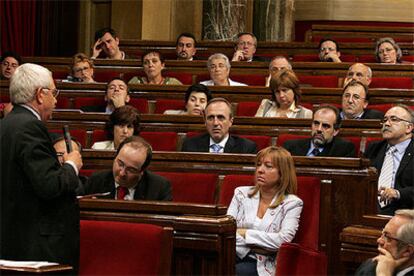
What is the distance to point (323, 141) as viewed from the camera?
4867 millimetres

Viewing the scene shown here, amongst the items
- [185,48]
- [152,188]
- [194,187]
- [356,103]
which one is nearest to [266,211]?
[194,187]

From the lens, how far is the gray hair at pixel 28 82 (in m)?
3.08

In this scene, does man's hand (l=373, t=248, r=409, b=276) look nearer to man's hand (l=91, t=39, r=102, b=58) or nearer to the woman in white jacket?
the woman in white jacket

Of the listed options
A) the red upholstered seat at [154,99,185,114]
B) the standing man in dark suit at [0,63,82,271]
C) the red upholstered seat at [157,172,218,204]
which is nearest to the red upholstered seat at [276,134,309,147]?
the red upholstered seat at [157,172,218,204]

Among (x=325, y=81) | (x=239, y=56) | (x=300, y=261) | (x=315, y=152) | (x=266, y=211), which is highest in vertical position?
(x=239, y=56)

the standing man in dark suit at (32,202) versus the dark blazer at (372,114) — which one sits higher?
the dark blazer at (372,114)

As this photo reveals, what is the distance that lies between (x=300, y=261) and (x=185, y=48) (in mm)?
4736

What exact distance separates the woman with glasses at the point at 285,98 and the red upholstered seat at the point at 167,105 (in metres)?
0.67

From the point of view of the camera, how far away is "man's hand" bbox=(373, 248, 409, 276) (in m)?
2.87

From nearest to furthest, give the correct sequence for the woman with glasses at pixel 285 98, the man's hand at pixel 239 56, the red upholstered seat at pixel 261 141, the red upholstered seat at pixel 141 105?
the red upholstered seat at pixel 261 141 → the woman with glasses at pixel 285 98 → the red upholstered seat at pixel 141 105 → the man's hand at pixel 239 56

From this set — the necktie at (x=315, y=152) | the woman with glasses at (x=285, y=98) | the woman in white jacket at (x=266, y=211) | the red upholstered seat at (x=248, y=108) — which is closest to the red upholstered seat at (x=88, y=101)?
the red upholstered seat at (x=248, y=108)

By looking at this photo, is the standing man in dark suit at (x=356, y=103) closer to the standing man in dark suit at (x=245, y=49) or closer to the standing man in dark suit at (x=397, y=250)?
the standing man in dark suit at (x=245, y=49)

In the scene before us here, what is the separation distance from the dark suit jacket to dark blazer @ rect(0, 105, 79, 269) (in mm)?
899

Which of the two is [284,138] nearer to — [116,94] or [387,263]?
[116,94]
